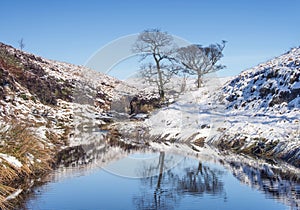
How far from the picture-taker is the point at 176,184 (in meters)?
13.8

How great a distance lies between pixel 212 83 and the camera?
51125 millimetres

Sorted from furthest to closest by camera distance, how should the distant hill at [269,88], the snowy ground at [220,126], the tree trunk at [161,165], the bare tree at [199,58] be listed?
1. the bare tree at [199,58]
2. the distant hill at [269,88]
3. the snowy ground at [220,126]
4. the tree trunk at [161,165]

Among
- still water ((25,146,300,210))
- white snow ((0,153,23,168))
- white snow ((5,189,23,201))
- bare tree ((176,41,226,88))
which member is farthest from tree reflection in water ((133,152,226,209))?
bare tree ((176,41,226,88))

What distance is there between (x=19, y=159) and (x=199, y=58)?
38.8 meters

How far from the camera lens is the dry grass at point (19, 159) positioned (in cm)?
1232

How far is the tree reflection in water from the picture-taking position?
11195 millimetres

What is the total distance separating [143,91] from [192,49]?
9395 millimetres

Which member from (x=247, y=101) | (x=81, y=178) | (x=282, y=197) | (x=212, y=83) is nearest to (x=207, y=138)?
(x=247, y=101)

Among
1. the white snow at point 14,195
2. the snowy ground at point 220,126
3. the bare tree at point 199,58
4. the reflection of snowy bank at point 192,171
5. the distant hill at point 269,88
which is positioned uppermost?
the bare tree at point 199,58

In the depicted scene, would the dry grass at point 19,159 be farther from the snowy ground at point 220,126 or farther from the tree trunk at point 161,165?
the snowy ground at point 220,126

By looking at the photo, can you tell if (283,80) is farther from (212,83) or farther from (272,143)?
(212,83)

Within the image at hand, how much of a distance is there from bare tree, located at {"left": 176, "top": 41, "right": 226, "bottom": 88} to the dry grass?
34.2 meters

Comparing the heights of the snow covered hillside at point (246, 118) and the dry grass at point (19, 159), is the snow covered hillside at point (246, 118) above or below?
above

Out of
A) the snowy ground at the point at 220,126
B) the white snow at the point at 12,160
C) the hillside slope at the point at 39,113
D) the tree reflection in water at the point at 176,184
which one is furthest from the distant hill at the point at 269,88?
the white snow at the point at 12,160
